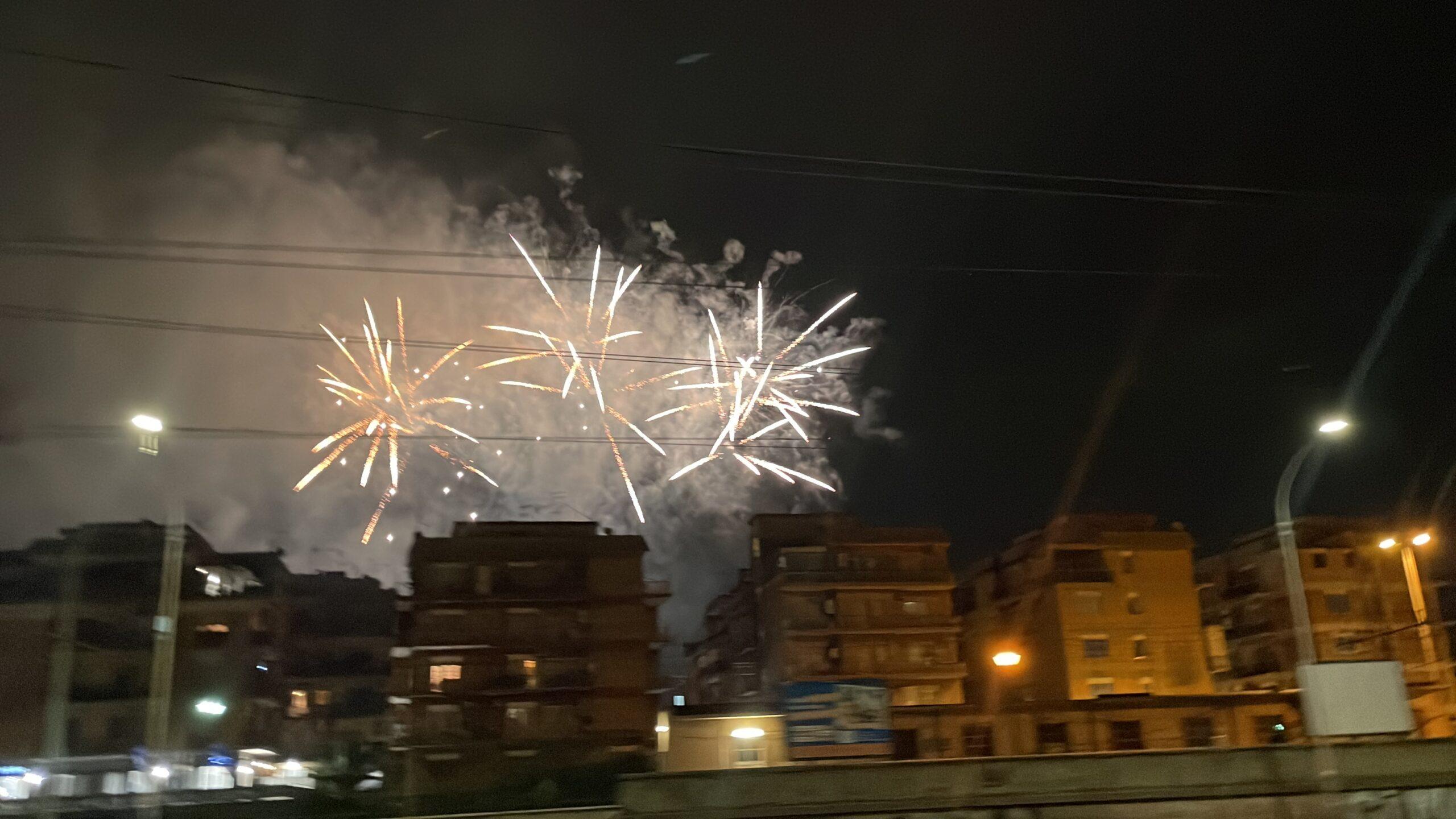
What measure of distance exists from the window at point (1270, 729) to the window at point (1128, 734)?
3439 millimetres

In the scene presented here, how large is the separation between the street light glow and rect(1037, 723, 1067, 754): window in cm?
2511

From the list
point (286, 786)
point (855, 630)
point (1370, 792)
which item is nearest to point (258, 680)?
point (286, 786)

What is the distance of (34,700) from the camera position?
33031 millimetres

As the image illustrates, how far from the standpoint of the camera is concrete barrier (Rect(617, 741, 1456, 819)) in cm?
1705

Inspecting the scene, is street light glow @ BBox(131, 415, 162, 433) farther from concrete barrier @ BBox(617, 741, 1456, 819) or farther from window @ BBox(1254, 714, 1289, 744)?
window @ BBox(1254, 714, 1289, 744)

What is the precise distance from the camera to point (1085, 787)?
17562 mm

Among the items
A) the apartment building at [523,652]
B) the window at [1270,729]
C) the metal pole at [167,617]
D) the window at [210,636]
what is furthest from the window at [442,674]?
the window at [1270,729]

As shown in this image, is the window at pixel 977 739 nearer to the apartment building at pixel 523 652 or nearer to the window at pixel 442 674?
the apartment building at pixel 523 652

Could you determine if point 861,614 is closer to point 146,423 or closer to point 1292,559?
point 1292,559

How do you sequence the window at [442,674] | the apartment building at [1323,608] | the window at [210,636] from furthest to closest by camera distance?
1. the window at [210,636]
2. the apartment building at [1323,608]
3. the window at [442,674]

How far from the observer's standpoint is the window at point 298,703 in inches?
1435


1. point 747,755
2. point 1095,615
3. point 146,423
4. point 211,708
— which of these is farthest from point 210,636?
point 1095,615

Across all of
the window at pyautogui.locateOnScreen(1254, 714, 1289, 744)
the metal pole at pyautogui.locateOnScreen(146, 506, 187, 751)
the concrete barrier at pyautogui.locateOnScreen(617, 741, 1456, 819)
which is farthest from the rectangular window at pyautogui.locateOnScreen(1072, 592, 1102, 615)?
the metal pole at pyautogui.locateOnScreen(146, 506, 187, 751)

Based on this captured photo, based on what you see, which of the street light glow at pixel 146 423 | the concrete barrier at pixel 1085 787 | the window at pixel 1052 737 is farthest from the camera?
the window at pixel 1052 737
